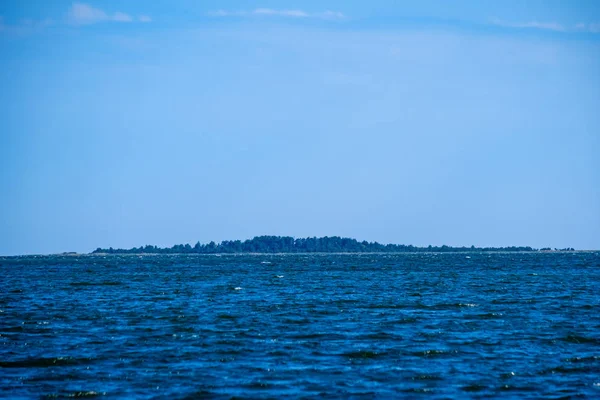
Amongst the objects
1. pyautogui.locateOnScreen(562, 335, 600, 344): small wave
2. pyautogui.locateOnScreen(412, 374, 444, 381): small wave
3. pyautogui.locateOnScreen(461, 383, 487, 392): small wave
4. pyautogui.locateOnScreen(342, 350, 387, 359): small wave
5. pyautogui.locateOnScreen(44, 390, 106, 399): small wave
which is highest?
pyautogui.locateOnScreen(562, 335, 600, 344): small wave

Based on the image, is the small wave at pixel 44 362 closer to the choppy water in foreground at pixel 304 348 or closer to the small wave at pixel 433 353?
the choppy water in foreground at pixel 304 348

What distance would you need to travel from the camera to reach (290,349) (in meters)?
28.8

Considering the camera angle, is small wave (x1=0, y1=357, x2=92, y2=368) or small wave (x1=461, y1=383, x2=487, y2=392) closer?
small wave (x1=461, y1=383, x2=487, y2=392)

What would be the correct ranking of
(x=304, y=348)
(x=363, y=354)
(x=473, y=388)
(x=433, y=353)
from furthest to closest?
(x=304, y=348) < (x=433, y=353) < (x=363, y=354) < (x=473, y=388)

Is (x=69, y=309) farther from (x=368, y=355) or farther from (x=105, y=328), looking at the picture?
(x=368, y=355)

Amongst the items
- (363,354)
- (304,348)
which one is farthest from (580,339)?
(304,348)

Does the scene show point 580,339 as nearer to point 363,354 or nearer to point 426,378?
point 363,354

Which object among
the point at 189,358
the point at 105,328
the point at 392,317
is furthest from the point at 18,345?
the point at 392,317

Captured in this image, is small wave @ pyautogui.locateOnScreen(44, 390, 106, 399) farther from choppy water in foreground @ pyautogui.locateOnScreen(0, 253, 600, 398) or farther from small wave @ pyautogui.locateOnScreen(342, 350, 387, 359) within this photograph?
small wave @ pyautogui.locateOnScreen(342, 350, 387, 359)

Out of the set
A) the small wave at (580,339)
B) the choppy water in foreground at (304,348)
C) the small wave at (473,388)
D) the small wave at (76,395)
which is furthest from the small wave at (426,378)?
the small wave at (580,339)

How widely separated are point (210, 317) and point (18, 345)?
11.9m

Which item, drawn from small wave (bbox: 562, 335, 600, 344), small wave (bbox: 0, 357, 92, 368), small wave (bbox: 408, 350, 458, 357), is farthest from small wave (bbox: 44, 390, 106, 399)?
small wave (bbox: 562, 335, 600, 344)

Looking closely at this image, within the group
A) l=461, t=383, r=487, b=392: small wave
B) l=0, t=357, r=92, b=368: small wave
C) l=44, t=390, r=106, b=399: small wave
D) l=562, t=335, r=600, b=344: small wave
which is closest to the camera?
l=44, t=390, r=106, b=399: small wave

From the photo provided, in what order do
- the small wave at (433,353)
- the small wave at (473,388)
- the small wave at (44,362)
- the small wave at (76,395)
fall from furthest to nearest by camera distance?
1. the small wave at (433,353)
2. the small wave at (44,362)
3. the small wave at (473,388)
4. the small wave at (76,395)
